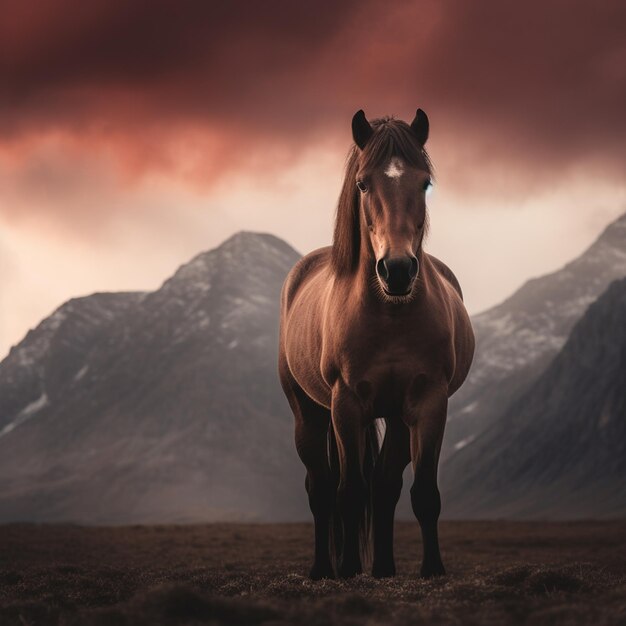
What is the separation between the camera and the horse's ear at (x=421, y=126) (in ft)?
31.9

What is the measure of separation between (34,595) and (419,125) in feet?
21.6

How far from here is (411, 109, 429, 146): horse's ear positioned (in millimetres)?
9727

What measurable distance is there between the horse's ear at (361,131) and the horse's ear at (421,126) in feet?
1.62

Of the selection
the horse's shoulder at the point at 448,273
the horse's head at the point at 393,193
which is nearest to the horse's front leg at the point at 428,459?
the horse's head at the point at 393,193

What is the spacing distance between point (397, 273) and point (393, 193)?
1076 millimetres

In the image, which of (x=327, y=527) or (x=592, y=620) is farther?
(x=327, y=527)

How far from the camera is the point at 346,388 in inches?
376

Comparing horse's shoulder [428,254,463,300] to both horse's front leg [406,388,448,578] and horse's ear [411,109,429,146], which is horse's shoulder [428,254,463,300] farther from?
horse's front leg [406,388,448,578]

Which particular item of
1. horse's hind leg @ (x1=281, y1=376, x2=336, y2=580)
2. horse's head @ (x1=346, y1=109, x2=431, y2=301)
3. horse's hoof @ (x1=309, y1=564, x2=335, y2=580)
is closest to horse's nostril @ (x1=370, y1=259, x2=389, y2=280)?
horse's head @ (x1=346, y1=109, x2=431, y2=301)

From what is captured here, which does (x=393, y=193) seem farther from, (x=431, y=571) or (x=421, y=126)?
(x=431, y=571)

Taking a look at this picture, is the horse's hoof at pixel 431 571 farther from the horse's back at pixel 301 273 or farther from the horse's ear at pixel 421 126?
the horse's back at pixel 301 273

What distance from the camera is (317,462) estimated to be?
11.7 metres

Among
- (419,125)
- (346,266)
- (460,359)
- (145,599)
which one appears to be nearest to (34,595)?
(145,599)

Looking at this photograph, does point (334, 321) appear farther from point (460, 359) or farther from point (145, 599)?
point (145, 599)
